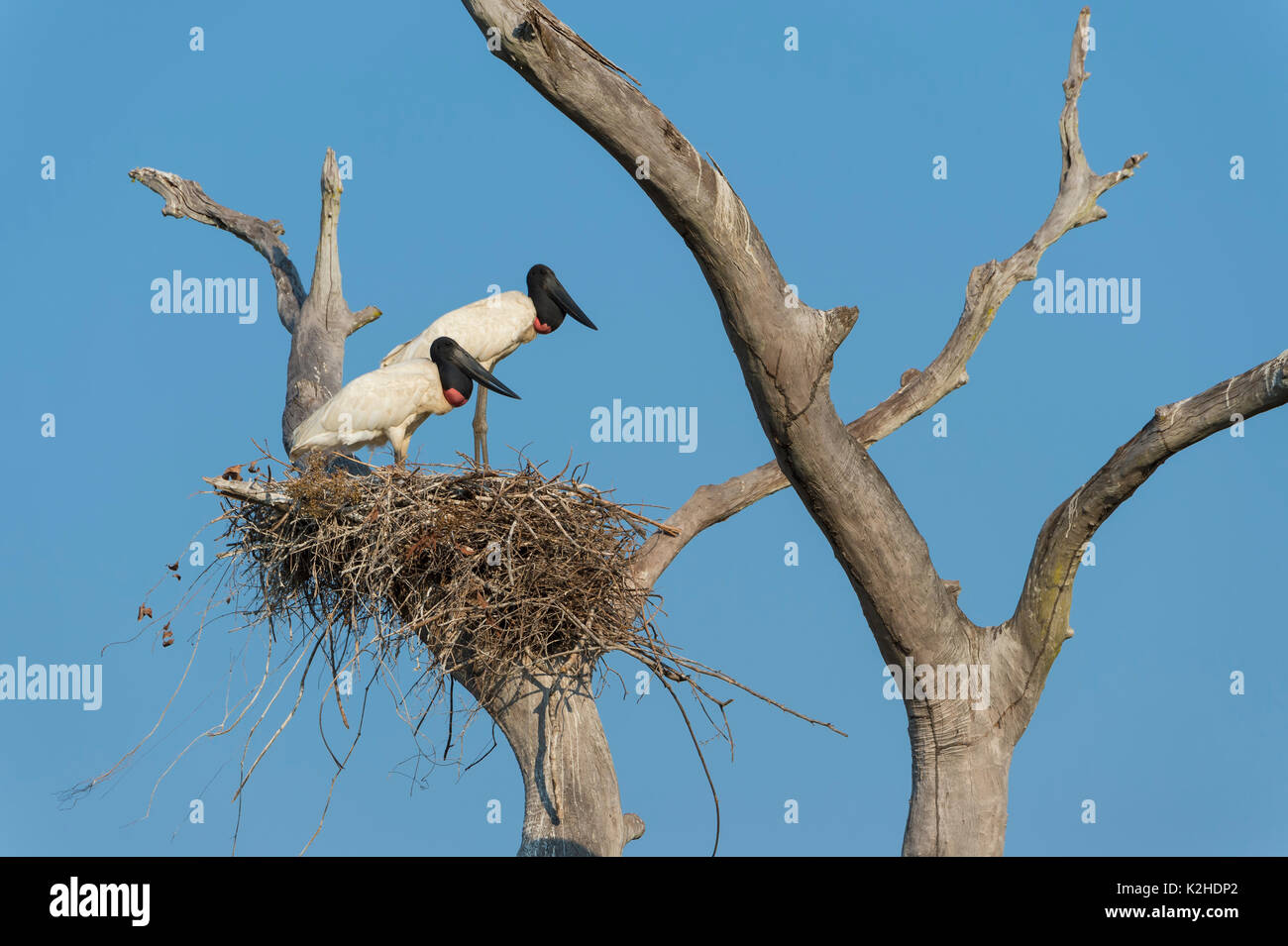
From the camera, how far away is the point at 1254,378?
4.72 metres

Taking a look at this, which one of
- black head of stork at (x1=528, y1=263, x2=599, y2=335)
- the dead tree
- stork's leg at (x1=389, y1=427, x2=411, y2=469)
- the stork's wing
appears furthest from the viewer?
black head of stork at (x1=528, y1=263, x2=599, y2=335)

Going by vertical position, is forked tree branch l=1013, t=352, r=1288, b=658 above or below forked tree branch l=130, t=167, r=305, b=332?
below

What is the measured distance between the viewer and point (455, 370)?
8047 mm

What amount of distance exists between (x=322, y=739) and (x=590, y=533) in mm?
1475

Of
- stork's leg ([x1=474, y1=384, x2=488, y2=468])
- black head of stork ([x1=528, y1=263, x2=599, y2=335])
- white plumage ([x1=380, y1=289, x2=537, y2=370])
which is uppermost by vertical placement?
black head of stork ([x1=528, y1=263, x2=599, y2=335])

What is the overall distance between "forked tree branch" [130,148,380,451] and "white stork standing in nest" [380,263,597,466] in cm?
36

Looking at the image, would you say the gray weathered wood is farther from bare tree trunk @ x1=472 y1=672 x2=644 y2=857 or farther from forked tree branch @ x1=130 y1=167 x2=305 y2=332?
forked tree branch @ x1=130 y1=167 x2=305 y2=332

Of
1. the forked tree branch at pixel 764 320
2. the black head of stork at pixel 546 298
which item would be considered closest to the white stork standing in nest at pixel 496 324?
the black head of stork at pixel 546 298

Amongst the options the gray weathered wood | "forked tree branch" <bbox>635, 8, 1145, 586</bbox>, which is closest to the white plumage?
"forked tree branch" <bbox>635, 8, 1145, 586</bbox>

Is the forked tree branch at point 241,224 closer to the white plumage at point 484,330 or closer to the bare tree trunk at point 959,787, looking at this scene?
the white plumage at point 484,330

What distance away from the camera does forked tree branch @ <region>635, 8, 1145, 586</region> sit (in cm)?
694

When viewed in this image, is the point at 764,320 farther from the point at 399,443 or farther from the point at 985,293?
the point at 399,443

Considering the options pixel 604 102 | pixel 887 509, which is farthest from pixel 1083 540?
pixel 604 102

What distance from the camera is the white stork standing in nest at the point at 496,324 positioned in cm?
893
